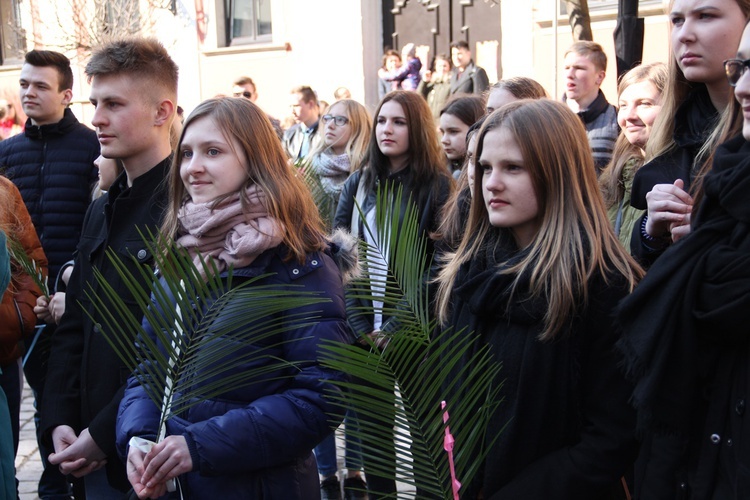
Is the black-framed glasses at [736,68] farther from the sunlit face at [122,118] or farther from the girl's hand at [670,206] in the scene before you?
the sunlit face at [122,118]

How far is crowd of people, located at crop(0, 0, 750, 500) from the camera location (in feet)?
6.45

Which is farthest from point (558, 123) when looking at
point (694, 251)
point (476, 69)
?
point (476, 69)

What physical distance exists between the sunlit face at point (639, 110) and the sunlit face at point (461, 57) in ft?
28.5

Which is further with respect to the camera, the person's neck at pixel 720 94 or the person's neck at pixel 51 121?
the person's neck at pixel 51 121

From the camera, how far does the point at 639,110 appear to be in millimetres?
3986

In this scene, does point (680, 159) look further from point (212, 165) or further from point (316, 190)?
point (316, 190)

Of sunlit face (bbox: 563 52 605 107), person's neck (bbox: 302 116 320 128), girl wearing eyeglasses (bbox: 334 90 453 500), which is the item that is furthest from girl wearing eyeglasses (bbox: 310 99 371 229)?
person's neck (bbox: 302 116 320 128)

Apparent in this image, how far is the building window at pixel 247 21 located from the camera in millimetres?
17969

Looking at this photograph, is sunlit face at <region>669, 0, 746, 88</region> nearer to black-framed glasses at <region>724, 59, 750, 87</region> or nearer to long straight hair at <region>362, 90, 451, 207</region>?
black-framed glasses at <region>724, 59, 750, 87</region>

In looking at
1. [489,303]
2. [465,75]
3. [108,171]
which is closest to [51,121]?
[108,171]

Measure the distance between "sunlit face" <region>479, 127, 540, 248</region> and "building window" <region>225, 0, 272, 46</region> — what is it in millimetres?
16086

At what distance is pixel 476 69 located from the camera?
1238cm

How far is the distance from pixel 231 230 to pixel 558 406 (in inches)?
41.8

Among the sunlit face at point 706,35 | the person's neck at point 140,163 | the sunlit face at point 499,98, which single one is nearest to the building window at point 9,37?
the sunlit face at point 499,98
